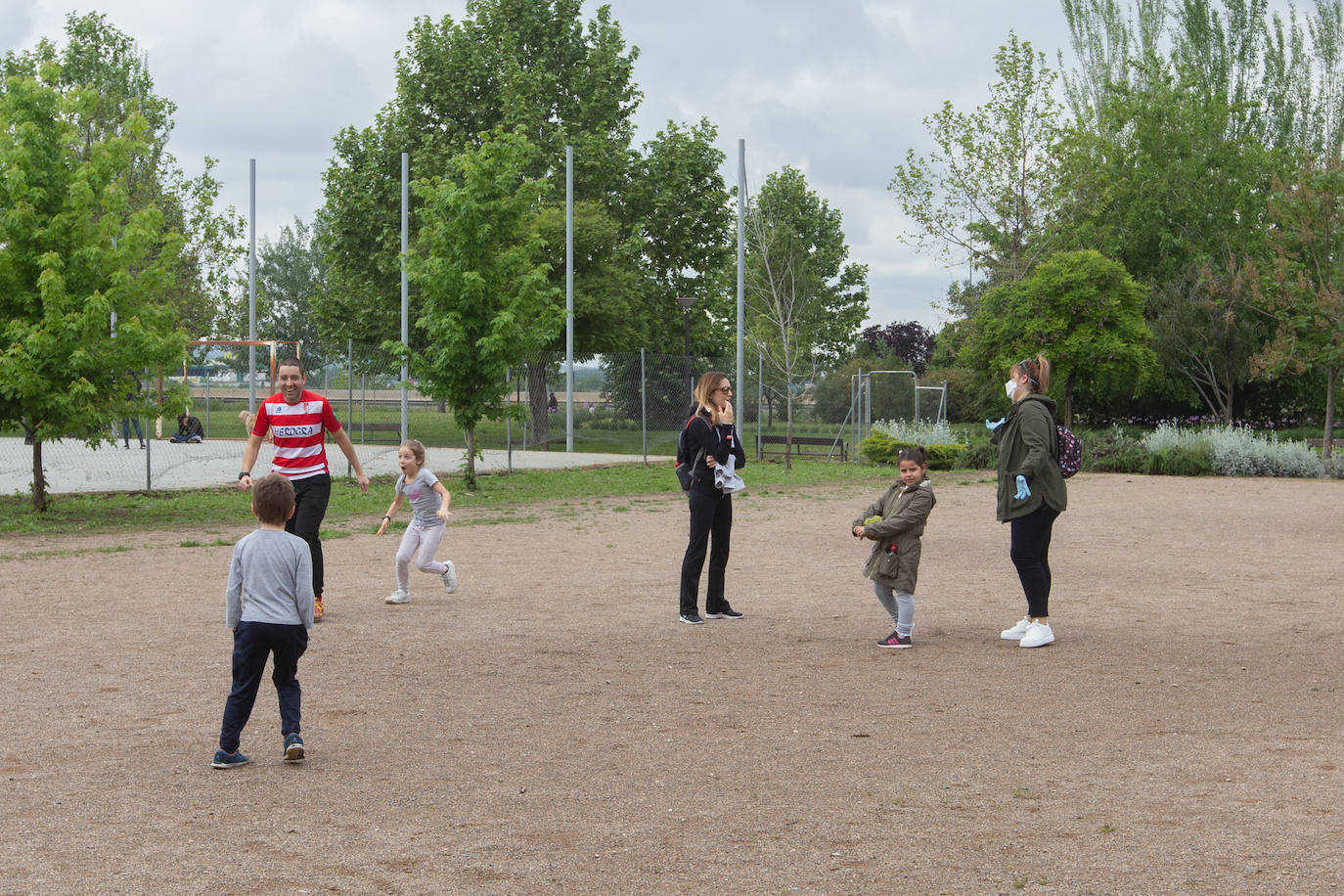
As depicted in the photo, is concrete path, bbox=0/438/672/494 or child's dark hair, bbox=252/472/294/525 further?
concrete path, bbox=0/438/672/494

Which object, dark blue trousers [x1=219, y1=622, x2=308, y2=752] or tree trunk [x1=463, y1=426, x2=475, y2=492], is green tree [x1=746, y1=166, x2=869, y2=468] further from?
dark blue trousers [x1=219, y1=622, x2=308, y2=752]

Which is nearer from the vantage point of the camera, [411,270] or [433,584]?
[433,584]

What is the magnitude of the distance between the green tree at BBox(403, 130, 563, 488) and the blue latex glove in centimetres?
1351

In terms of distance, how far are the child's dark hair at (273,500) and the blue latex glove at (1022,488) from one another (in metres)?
4.41

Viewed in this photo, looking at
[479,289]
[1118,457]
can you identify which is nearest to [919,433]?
Answer: [1118,457]

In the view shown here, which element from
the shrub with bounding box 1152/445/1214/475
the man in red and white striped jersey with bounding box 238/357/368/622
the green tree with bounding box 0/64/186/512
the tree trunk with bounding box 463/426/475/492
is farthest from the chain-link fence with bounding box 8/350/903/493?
the man in red and white striped jersey with bounding box 238/357/368/622

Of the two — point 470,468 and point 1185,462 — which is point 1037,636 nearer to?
point 470,468

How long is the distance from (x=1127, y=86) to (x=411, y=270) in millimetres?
30549

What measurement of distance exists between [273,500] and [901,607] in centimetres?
Answer: 413

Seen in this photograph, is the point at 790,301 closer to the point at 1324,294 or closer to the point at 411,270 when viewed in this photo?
the point at 1324,294

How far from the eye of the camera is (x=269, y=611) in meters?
5.54

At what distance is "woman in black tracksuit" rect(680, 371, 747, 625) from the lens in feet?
Answer: 29.6

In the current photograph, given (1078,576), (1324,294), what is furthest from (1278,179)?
(1078,576)

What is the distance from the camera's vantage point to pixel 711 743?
587cm
